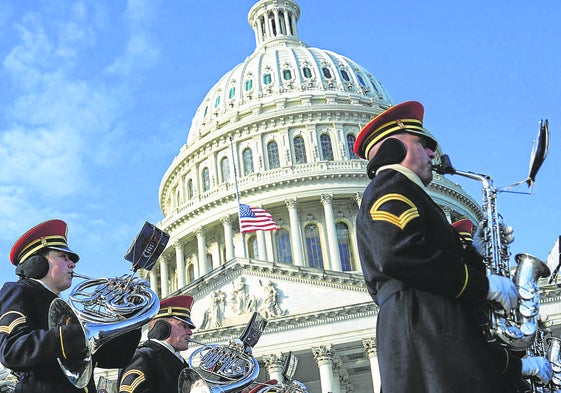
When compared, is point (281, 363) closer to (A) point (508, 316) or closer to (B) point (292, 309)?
(B) point (292, 309)

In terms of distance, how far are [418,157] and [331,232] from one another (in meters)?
50.3

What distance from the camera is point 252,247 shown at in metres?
56.3

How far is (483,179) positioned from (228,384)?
339 centimetres

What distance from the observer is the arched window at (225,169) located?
61969mm

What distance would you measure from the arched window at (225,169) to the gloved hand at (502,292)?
57.9 metres

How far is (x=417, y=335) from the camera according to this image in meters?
3.72

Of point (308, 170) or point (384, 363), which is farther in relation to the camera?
point (308, 170)

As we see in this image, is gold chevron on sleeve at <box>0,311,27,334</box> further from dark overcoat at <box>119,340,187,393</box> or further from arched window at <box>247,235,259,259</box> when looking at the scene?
arched window at <box>247,235,259,259</box>

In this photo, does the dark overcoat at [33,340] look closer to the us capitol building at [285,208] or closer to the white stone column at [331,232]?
the us capitol building at [285,208]

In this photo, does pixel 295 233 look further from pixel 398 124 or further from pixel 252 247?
pixel 398 124

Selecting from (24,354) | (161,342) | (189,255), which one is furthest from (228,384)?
(189,255)

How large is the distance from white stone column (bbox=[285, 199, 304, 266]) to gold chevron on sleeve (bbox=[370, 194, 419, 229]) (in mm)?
49210

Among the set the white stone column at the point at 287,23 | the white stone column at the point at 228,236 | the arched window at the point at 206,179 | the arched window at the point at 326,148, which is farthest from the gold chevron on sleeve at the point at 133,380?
the white stone column at the point at 287,23

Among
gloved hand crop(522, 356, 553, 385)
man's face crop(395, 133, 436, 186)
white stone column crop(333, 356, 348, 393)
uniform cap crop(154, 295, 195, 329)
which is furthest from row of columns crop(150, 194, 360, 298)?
gloved hand crop(522, 356, 553, 385)
